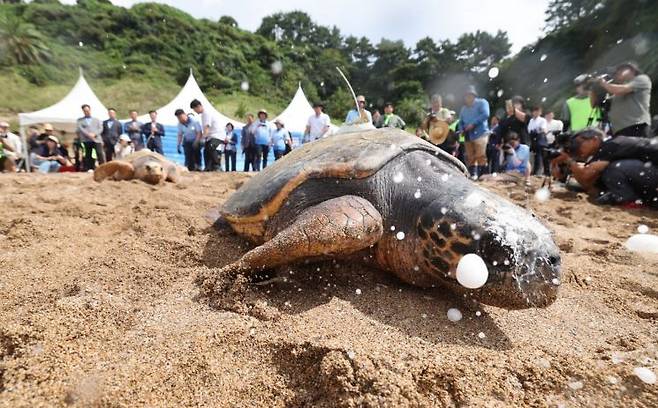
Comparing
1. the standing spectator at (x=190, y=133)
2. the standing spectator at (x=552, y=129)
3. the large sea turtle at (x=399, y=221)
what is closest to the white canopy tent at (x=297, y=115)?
the standing spectator at (x=190, y=133)

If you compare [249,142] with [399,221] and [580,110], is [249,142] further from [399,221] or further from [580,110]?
[399,221]

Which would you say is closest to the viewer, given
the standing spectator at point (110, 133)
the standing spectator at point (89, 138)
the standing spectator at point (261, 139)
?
the standing spectator at point (89, 138)

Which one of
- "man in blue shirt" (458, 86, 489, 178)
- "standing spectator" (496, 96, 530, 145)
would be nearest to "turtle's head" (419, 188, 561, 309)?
"man in blue shirt" (458, 86, 489, 178)

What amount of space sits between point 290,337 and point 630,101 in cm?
483

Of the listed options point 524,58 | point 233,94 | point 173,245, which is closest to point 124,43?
point 233,94

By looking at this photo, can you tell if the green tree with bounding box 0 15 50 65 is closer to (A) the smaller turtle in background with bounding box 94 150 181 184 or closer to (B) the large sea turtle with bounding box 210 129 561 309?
(A) the smaller turtle in background with bounding box 94 150 181 184

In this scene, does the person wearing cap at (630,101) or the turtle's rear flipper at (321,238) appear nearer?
the turtle's rear flipper at (321,238)

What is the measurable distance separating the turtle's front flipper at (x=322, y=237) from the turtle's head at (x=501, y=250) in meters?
0.26

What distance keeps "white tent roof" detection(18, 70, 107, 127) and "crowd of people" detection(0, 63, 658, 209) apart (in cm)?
238

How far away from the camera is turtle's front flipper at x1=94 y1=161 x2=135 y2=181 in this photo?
13.2 ft

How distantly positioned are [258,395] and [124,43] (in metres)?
50.1

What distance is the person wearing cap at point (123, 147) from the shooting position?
731cm

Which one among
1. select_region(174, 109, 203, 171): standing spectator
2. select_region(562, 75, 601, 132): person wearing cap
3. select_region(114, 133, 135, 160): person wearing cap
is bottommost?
select_region(114, 133, 135, 160): person wearing cap

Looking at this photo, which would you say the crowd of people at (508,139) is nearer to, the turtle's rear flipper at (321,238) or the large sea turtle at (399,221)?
the large sea turtle at (399,221)
